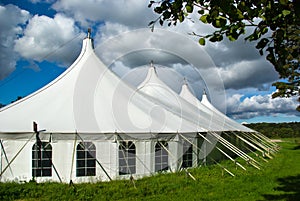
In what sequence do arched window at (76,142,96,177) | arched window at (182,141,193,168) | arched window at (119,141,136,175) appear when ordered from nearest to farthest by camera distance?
arched window at (76,142,96,177), arched window at (119,141,136,175), arched window at (182,141,193,168)

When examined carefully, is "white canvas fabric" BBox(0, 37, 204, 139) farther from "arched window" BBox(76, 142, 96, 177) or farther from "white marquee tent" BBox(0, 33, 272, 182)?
"arched window" BBox(76, 142, 96, 177)

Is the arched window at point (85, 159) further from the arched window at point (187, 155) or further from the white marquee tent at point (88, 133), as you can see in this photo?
the arched window at point (187, 155)

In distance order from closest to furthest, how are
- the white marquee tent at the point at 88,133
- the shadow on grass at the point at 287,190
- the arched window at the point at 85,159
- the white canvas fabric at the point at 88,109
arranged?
the shadow on grass at the point at 287,190
the white marquee tent at the point at 88,133
the arched window at the point at 85,159
the white canvas fabric at the point at 88,109

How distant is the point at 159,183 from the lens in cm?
820

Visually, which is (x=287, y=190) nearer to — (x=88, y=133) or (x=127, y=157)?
(x=127, y=157)

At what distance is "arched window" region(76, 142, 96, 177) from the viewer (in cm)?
866

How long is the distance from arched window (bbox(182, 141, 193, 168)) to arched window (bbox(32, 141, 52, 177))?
3.95 meters

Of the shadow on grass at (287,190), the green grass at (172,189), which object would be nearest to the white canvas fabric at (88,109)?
the green grass at (172,189)

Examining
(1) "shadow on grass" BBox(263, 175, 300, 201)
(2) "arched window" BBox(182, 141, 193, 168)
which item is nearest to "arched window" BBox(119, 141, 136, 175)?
(2) "arched window" BBox(182, 141, 193, 168)

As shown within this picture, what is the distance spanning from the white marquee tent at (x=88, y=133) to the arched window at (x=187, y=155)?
36 mm

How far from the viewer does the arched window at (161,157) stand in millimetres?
9531

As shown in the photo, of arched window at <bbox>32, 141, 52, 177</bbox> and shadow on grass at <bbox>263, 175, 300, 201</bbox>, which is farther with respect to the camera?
arched window at <bbox>32, 141, 52, 177</bbox>

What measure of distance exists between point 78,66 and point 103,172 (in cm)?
Answer: 393

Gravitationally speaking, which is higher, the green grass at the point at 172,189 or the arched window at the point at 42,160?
the arched window at the point at 42,160
